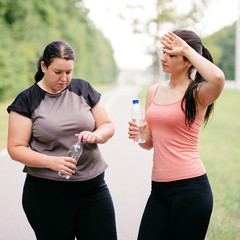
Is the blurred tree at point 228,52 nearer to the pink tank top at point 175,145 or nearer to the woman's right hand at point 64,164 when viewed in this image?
the pink tank top at point 175,145

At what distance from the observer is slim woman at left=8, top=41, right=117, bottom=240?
2801mm

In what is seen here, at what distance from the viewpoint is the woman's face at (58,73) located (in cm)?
283

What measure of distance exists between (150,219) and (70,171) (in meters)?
0.71

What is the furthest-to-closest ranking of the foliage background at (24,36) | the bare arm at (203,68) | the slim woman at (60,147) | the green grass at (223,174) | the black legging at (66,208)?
the foliage background at (24,36)
the green grass at (223,174)
the black legging at (66,208)
the slim woman at (60,147)
the bare arm at (203,68)

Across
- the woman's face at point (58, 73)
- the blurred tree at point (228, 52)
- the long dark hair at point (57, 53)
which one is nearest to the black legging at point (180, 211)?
the woman's face at point (58, 73)

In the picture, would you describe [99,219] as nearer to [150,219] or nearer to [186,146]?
[150,219]

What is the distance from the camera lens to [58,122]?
9.21ft

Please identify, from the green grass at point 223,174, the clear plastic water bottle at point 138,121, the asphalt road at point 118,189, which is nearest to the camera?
the clear plastic water bottle at point 138,121

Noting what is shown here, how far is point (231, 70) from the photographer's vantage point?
6919 cm

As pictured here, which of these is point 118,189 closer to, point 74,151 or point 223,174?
point 223,174

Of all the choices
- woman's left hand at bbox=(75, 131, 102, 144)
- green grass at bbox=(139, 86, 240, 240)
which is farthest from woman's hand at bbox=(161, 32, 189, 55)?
woman's left hand at bbox=(75, 131, 102, 144)

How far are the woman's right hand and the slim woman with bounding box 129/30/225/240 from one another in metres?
0.65

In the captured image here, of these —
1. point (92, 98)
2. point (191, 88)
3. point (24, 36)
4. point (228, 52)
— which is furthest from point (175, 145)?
point (228, 52)

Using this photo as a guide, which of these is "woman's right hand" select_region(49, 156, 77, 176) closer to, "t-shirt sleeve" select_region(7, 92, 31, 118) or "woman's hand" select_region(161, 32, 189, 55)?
"t-shirt sleeve" select_region(7, 92, 31, 118)
